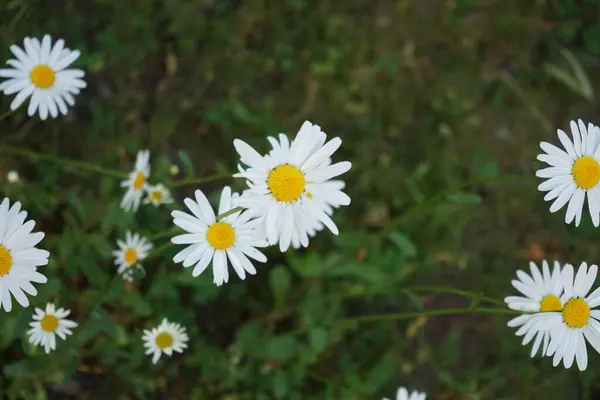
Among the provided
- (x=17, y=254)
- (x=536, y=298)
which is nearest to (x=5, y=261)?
(x=17, y=254)

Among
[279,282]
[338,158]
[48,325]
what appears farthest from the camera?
[338,158]

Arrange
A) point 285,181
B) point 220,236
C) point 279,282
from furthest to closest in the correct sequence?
point 279,282
point 220,236
point 285,181

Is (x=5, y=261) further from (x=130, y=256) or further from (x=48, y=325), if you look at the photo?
(x=130, y=256)

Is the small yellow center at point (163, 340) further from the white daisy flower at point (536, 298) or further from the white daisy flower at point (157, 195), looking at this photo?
the white daisy flower at point (536, 298)

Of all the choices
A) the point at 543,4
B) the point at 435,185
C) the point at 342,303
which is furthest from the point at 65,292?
the point at 543,4

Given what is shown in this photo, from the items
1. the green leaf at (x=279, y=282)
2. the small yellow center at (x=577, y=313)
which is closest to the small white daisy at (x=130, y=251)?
the green leaf at (x=279, y=282)

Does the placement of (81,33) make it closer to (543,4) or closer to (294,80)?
(294,80)
